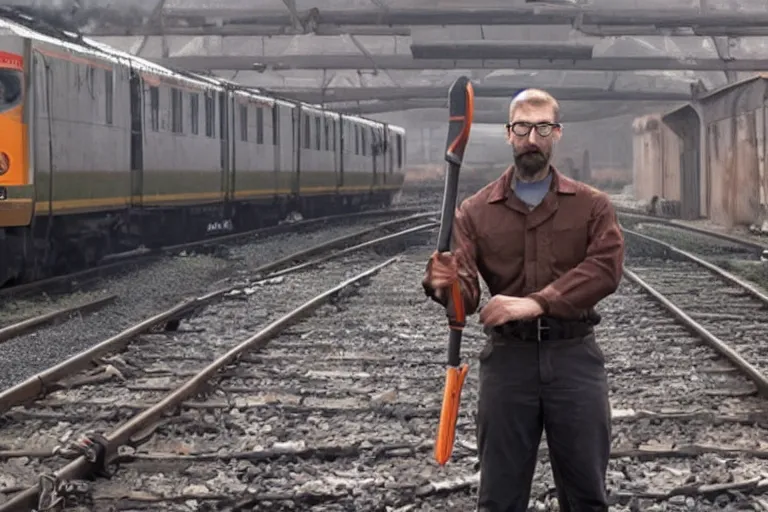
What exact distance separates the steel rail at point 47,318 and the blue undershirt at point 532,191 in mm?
6892

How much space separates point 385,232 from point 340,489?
65.1 feet

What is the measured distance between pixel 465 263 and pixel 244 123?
1877 cm

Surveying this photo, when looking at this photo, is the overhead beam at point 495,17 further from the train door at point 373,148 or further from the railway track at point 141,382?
the railway track at point 141,382

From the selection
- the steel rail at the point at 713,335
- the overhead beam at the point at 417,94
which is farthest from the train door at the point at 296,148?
the steel rail at the point at 713,335

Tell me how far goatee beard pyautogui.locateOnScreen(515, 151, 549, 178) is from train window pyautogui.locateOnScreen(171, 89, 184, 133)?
14700mm

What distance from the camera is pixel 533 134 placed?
369 centimetres

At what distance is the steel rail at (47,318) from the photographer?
9983mm

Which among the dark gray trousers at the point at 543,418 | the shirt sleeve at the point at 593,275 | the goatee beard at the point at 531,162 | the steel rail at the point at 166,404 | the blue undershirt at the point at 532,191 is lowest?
the steel rail at the point at 166,404

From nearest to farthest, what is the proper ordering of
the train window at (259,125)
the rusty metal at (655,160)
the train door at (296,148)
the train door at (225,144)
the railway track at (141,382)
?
the railway track at (141,382) < the train door at (225,144) < the train window at (259,125) < the train door at (296,148) < the rusty metal at (655,160)

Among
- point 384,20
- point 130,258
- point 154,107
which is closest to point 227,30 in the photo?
point 384,20

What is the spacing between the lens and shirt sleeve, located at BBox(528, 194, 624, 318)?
3.71 m

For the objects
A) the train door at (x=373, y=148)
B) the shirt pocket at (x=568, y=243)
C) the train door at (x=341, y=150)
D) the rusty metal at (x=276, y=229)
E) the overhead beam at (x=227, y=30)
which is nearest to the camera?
the shirt pocket at (x=568, y=243)

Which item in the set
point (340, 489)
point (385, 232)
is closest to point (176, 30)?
point (385, 232)

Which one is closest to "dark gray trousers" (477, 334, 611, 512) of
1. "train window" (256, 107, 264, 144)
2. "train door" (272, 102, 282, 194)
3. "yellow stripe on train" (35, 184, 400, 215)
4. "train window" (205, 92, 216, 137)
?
"yellow stripe on train" (35, 184, 400, 215)
